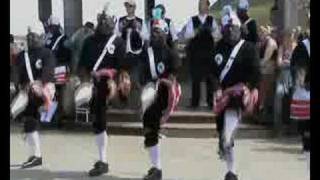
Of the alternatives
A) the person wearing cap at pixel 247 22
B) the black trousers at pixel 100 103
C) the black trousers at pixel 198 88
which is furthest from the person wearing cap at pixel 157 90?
the black trousers at pixel 198 88

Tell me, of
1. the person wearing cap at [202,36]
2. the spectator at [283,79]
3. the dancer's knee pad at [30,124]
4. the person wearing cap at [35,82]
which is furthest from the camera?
the person wearing cap at [202,36]

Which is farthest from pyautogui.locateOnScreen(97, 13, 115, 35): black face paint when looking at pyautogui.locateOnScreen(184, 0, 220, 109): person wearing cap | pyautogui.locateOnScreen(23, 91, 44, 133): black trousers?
pyautogui.locateOnScreen(184, 0, 220, 109): person wearing cap

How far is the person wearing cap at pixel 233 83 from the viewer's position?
9.85 m

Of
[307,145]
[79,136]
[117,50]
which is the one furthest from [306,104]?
[79,136]

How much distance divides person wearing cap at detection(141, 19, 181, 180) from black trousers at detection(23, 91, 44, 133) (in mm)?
1553

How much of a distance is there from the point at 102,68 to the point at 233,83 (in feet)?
5.59

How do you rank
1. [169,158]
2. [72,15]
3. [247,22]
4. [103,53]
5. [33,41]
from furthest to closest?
[72,15] → [247,22] → [169,158] → [33,41] → [103,53]

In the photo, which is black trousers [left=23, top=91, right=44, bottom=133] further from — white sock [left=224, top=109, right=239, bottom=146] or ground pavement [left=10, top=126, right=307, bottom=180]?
white sock [left=224, top=109, right=239, bottom=146]

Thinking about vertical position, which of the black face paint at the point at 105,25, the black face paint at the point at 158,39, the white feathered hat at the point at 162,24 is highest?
the white feathered hat at the point at 162,24

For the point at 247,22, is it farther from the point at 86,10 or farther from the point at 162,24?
the point at 86,10

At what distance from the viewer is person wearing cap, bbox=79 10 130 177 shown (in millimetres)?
10734

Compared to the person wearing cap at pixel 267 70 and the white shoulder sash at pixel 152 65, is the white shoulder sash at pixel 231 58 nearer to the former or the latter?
the white shoulder sash at pixel 152 65

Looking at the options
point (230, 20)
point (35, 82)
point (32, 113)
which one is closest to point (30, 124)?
point (32, 113)

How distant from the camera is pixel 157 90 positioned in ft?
33.7
